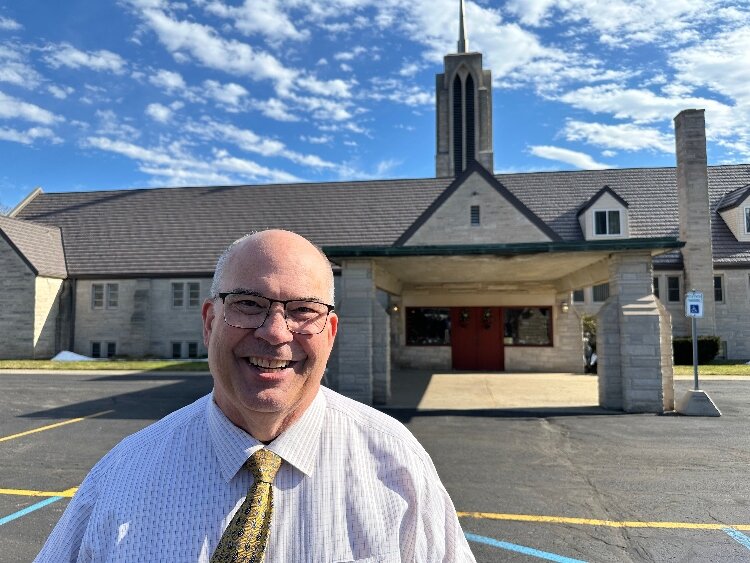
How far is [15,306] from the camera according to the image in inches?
972

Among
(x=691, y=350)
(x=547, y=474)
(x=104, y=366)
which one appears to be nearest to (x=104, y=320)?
(x=104, y=366)

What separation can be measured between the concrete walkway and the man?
10568mm

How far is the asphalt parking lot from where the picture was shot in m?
4.78

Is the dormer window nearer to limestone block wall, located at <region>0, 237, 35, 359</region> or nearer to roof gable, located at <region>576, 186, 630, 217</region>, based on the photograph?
roof gable, located at <region>576, 186, 630, 217</region>

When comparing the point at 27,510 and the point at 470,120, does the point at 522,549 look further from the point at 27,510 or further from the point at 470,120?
the point at 470,120

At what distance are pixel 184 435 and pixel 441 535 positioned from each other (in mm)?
944

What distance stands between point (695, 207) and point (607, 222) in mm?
3902

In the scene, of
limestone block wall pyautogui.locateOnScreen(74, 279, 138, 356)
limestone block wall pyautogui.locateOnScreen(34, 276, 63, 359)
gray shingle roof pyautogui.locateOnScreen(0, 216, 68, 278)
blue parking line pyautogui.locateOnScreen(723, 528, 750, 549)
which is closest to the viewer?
blue parking line pyautogui.locateOnScreen(723, 528, 750, 549)

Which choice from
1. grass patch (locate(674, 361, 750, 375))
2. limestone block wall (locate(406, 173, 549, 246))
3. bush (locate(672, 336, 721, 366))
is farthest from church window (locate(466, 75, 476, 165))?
grass patch (locate(674, 361, 750, 375))

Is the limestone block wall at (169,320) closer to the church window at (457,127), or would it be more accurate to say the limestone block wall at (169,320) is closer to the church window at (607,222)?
the church window at (607,222)

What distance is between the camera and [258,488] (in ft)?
5.01

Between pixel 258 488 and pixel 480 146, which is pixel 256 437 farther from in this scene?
pixel 480 146

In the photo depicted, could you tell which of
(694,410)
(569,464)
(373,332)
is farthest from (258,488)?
(694,410)

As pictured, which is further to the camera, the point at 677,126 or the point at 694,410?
the point at 677,126
